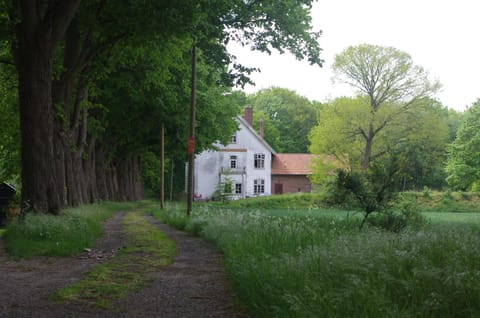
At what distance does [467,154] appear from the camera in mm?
72000

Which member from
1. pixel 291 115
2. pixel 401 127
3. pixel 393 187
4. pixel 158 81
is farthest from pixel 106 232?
pixel 291 115

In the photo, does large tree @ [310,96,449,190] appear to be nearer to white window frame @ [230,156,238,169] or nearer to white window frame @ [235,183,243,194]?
Answer: white window frame @ [235,183,243,194]

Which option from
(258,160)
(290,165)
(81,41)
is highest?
(81,41)

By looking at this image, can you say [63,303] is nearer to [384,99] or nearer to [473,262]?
[473,262]

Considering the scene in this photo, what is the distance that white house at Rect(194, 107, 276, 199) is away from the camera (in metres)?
79.7

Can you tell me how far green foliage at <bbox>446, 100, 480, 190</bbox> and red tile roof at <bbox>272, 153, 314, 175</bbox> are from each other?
19612 millimetres

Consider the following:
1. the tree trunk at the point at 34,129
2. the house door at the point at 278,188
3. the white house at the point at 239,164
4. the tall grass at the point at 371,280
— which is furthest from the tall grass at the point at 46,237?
the house door at the point at 278,188

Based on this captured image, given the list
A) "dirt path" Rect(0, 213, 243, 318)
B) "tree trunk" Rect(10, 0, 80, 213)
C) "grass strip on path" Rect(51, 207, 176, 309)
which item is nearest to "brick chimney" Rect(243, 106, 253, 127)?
"tree trunk" Rect(10, 0, 80, 213)

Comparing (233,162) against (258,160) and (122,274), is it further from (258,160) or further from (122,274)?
(122,274)

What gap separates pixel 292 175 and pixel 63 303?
3118 inches

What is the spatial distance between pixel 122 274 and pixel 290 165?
253 ft

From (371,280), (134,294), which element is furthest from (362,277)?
(134,294)

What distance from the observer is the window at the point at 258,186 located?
80.9 metres

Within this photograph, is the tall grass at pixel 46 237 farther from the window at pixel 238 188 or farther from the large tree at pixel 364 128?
the window at pixel 238 188
